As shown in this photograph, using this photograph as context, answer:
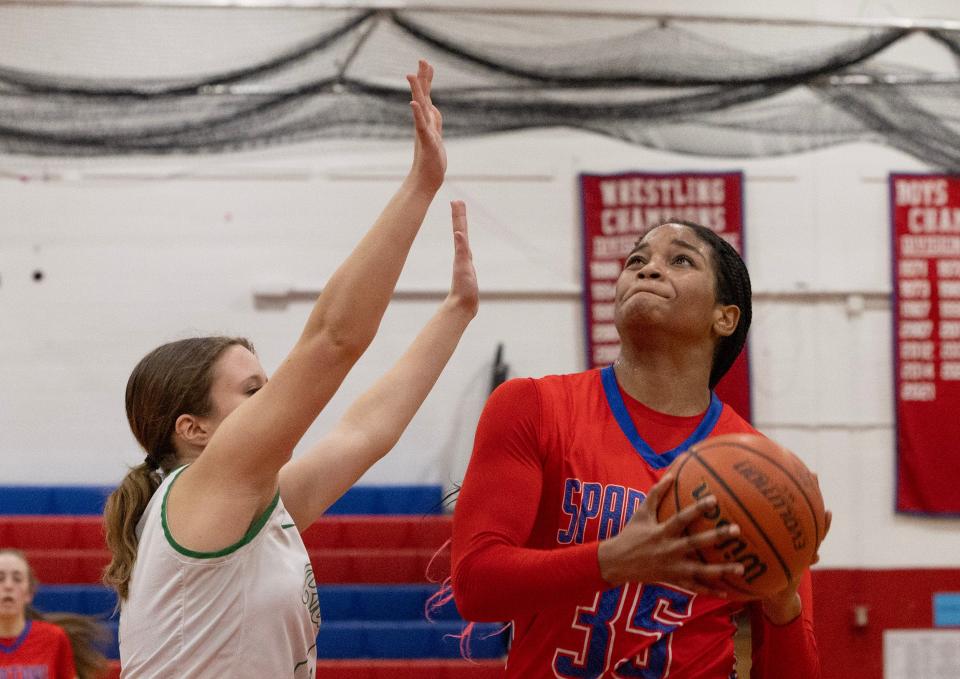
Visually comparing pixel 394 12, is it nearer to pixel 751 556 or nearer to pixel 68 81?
pixel 68 81

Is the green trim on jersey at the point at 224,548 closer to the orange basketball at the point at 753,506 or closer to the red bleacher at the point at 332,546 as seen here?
the orange basketball at the point at 753,506

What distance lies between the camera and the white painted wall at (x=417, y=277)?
7.09 m

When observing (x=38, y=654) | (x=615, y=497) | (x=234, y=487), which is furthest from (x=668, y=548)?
(x=38, y=654)

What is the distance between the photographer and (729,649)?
2.02m

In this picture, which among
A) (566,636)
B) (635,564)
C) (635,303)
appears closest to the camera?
(635,564)

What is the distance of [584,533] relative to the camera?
1.94 m

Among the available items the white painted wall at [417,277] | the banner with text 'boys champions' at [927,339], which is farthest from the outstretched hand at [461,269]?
the banner with text 'boys champions' at [927,339]

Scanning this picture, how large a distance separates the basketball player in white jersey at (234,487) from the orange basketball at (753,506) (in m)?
0.55

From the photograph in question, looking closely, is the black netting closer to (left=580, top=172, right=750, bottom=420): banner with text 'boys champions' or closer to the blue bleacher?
(left=580, top=172, right=750, bottom=420): banner with text 'boys champions'

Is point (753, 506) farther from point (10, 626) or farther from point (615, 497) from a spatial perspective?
point (10, 626)

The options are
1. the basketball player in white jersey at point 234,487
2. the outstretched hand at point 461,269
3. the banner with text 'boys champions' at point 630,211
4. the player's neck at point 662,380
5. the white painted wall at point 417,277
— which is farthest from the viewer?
the banner with text 'boys champions' at point 630,211

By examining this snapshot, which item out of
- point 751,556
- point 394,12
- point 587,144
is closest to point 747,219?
point 587,144

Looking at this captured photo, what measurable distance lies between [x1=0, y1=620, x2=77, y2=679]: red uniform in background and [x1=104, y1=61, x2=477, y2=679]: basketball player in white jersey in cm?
286

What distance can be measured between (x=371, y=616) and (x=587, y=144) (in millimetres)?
3534
